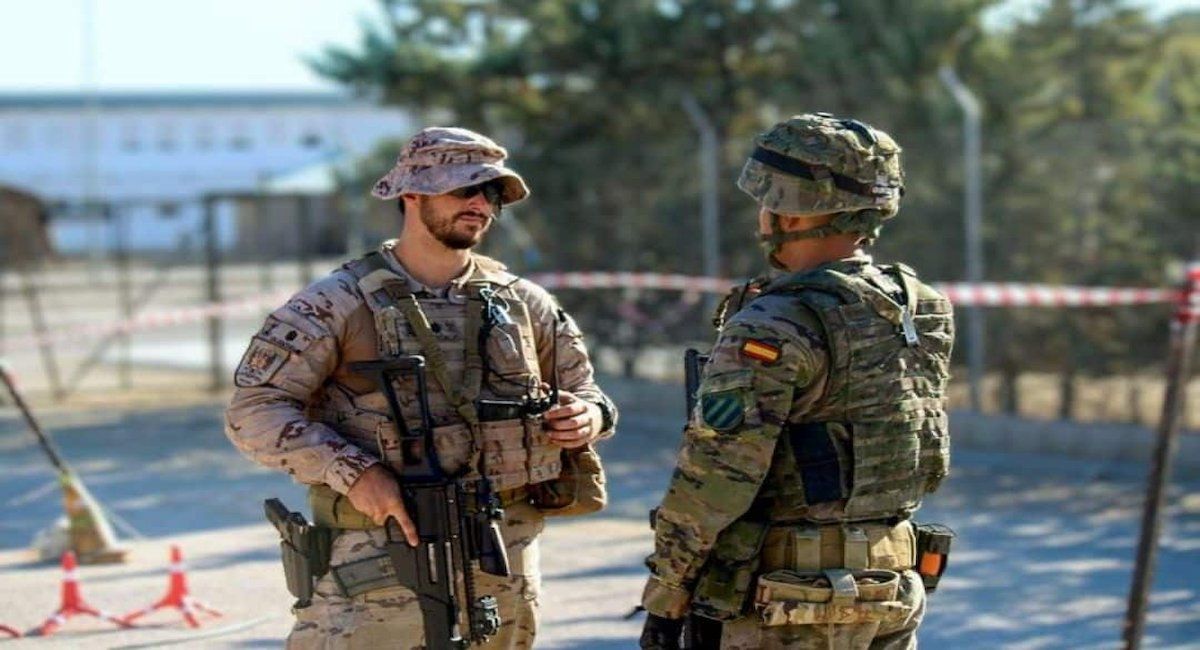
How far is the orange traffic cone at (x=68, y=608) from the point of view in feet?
22.7

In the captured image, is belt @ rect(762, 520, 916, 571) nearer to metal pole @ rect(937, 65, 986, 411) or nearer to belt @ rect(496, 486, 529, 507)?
belt @ rect(496, 486, 529, 507)

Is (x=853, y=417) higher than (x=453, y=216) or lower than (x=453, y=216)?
lower

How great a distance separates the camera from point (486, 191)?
14.9ft

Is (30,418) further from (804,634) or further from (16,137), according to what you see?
(16,137)

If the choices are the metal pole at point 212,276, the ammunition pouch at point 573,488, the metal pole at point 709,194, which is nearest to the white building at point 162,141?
the metal pole at point 212,276

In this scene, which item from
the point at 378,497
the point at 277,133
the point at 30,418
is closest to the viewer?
the point at 378,497

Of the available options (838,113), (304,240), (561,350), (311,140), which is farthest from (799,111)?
(311,140)

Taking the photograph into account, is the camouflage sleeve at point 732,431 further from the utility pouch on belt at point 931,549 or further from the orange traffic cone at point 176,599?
the orange traffic cone at point 176,599

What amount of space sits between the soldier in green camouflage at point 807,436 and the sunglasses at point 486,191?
0.73 meters

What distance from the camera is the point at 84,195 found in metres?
54.4

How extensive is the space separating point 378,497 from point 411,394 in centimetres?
28

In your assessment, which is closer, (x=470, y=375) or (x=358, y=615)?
(x=358, y=615)

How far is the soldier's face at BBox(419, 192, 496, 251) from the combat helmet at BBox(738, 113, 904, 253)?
2.54ft

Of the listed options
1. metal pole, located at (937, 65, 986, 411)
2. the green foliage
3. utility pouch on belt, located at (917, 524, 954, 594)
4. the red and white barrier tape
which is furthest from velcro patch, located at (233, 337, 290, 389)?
the green foliage
